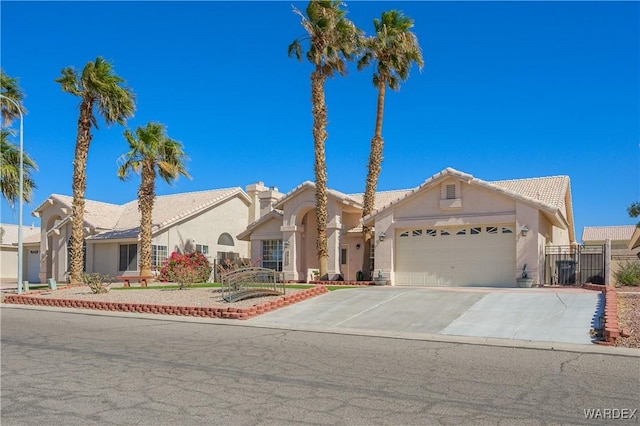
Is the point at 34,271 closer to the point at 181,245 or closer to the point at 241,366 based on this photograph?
the point at 181,245

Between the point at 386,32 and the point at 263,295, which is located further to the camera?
the point at 386,32

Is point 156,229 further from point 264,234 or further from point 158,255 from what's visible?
point 264,234

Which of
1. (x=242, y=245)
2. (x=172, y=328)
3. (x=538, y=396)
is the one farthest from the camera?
(x=242, y=245)

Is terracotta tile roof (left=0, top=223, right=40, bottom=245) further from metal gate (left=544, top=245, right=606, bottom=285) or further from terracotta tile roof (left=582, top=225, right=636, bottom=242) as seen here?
terracotta tile roof (left=582, top=225, right=636, bottom=242)

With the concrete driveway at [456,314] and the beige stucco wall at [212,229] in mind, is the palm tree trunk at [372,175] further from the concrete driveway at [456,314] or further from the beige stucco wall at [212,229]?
the beige stucco wall at [212,229]

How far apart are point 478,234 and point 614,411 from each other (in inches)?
674

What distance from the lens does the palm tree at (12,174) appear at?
87.4 feet

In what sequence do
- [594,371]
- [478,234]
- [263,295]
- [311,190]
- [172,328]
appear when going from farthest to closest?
[311,190], [478,234], [263,295], [172,328], [594,371]

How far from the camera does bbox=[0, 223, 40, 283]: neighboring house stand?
41344 mm

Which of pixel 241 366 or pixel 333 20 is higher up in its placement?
pixel 333 20

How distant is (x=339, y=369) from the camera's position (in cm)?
888

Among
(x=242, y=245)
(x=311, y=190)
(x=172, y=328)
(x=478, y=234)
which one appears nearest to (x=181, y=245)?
(x=242, y=245)

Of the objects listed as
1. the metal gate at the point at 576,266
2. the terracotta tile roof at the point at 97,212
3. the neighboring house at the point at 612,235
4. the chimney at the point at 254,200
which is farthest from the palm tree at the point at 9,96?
the neighboring house at the point at 612,235

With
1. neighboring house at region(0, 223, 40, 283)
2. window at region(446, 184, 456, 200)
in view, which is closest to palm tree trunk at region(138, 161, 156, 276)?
neighboring house at region(0, 223, 40, 283)
